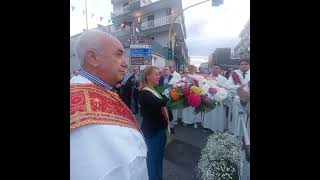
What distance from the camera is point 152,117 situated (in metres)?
3.64

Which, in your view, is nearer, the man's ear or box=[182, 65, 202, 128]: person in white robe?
the man's ear

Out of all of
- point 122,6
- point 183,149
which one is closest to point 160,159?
point 183,149

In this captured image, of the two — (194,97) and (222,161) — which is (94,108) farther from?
(194,97)

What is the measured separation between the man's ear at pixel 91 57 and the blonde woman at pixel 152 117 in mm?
2035

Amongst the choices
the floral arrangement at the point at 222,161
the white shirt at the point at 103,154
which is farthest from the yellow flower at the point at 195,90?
the white shirt at the point at 103,154

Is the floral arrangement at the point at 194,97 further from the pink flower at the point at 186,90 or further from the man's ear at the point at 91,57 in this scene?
the man's ear at the point at 91,57

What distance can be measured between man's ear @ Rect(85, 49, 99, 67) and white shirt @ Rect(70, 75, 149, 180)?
0.39m

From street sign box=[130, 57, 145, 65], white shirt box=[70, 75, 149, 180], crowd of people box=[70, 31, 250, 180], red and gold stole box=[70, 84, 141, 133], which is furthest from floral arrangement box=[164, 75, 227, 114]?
street sign box=[130, 57, 145, 65]

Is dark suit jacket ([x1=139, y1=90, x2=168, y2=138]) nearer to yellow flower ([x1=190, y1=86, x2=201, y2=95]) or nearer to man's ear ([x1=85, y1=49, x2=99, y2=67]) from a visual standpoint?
yellow flower ([x1=190, y1=86, x2=201, y2=95])

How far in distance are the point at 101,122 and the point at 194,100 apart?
222 cm

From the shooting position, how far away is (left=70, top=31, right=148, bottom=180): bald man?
1244 millimetres

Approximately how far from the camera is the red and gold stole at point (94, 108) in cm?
129

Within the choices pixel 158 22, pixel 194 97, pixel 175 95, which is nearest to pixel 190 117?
pixel 175 95
